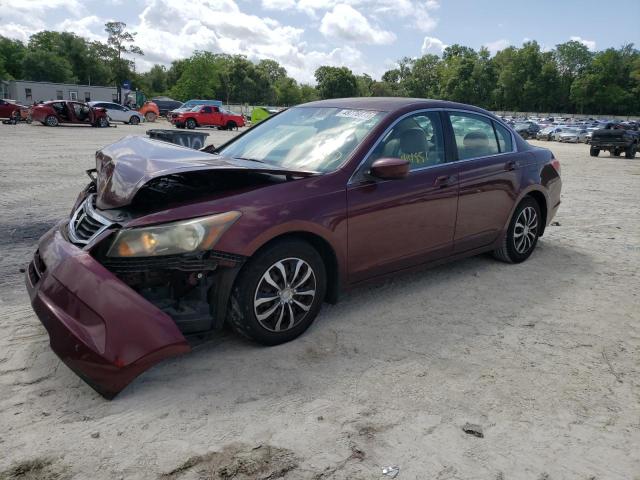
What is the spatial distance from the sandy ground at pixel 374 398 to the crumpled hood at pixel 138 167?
3.60 ft

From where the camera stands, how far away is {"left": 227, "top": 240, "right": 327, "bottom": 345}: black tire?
10.9ft

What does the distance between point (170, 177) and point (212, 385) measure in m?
1.35

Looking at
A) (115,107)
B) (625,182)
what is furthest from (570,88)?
(625,182)

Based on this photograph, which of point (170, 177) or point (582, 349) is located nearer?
point (170, 177)

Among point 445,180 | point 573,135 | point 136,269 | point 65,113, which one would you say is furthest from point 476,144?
point 573,135

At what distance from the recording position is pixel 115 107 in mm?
34688

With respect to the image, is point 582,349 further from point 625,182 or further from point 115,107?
point 115,107

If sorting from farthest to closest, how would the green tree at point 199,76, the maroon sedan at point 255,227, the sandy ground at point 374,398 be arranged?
the green tree at point 199,76 → the maroon sedan at point 255,227 → the sandy ground at point 374,398

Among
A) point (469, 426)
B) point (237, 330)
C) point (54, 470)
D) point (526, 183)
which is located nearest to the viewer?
point (54, 470)

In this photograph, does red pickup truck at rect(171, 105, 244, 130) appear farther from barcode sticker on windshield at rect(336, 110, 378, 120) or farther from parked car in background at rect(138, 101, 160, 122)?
barcode sticker on windshield at rect(336, 110, 378, 120)

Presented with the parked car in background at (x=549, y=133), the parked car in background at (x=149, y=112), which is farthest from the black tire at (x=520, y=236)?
the parked car in background at (x=549, y=133)

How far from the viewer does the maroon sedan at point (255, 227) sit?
2.91 metres

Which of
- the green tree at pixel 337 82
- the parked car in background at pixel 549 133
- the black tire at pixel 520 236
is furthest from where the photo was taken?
the green tree at pixel 337 82

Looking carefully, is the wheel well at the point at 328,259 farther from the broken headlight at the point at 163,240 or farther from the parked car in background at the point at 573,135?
the parked car in background at the point at 573,135
